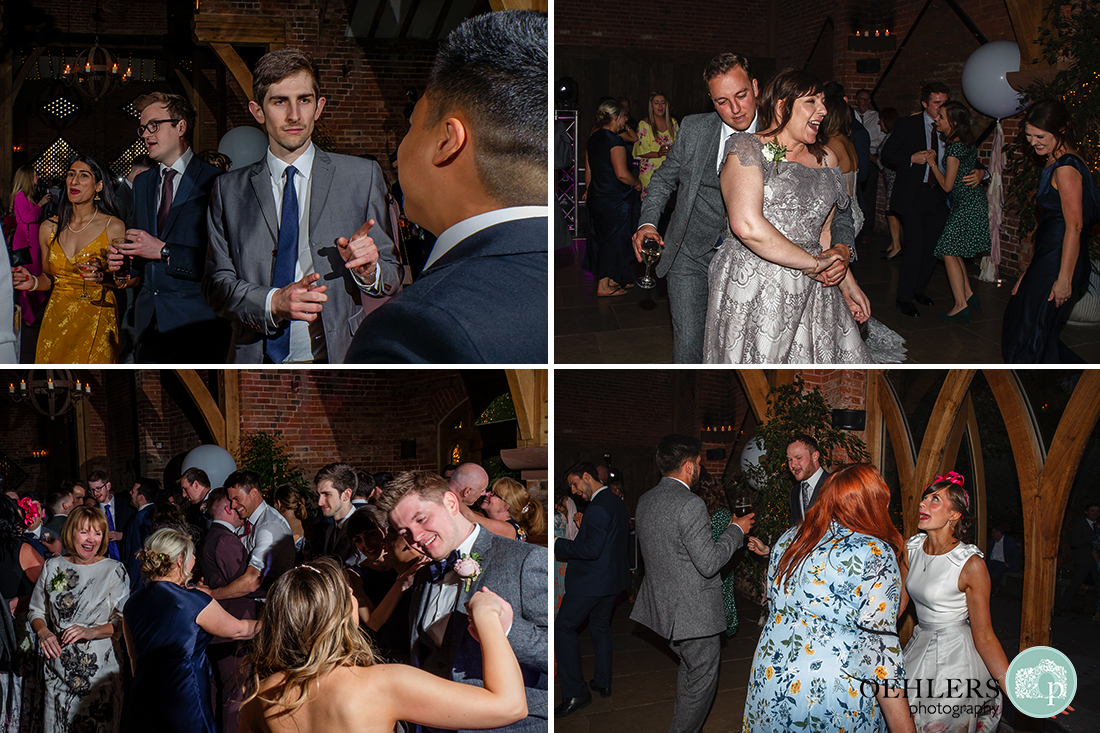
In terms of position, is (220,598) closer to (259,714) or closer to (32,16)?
(259,714)

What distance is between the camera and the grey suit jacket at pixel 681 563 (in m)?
2.67

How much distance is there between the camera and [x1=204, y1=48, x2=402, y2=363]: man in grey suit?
2.18 metres

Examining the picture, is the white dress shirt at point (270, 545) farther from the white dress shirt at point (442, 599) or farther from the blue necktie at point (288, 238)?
the blue necktie at point (288, 238)

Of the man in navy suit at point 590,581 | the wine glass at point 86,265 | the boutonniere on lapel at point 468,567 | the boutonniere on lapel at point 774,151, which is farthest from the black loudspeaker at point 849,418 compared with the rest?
the wine glass at point 86,265

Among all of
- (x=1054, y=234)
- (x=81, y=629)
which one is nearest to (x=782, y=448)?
(x=1054, y=234)

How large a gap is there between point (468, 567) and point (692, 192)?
4.28 feet

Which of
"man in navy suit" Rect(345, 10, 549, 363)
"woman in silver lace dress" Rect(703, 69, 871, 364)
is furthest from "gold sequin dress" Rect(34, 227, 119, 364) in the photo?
"woman in silver lace dress" Rect(703, 69, 871, 364)

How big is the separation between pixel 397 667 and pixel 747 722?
50.7 inches

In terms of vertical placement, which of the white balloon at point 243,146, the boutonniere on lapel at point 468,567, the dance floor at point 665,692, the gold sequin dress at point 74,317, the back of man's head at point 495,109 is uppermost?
the white balloon at point 243,146

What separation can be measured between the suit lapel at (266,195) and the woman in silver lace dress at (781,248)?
1.24m

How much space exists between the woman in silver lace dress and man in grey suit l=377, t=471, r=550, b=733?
830 mm

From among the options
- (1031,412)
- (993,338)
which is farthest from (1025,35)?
(1031,412)

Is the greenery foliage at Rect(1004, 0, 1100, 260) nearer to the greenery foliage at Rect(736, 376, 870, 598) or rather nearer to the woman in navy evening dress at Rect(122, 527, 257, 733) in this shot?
the greenery foliage at Rect(736, 376, 870, 598)

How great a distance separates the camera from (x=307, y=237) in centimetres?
220
